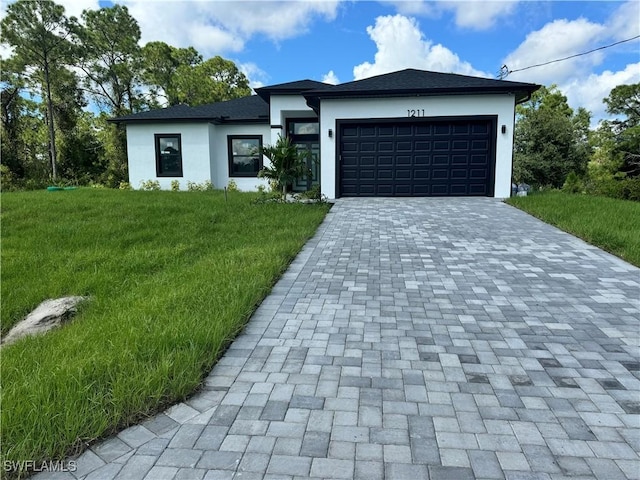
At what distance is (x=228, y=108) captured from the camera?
16.9 m

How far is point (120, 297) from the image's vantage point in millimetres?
4434

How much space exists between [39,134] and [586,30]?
29341mm

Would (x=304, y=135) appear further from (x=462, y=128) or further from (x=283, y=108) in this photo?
(x=462, y=128)

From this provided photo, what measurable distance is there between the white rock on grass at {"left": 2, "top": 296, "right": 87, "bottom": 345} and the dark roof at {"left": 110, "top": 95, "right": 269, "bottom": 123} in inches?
479

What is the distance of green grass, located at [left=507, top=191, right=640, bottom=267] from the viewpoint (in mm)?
6176

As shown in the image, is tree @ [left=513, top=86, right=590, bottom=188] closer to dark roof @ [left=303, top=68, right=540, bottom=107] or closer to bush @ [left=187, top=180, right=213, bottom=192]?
dark roof @ [left=303, top=68, right=540, bottom=107]

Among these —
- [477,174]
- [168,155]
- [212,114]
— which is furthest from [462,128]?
[168,155]

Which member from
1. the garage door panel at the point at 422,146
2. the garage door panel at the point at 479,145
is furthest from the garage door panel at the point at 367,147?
the garage door panel at the point at 479,145

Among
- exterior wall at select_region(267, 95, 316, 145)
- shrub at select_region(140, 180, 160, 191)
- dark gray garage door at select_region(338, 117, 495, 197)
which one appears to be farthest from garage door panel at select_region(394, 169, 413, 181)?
shrub at select_region(140, 180, 160, 191)

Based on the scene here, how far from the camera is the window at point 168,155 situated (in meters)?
15.9

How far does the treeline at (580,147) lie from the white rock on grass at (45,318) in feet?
66.3

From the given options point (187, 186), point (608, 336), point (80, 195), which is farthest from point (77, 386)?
point (187, 186)

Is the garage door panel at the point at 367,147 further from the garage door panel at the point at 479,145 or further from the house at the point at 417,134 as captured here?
the garage door panel at the point at 479,145

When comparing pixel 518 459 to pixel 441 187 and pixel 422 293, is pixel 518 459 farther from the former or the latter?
pixel 441 187
